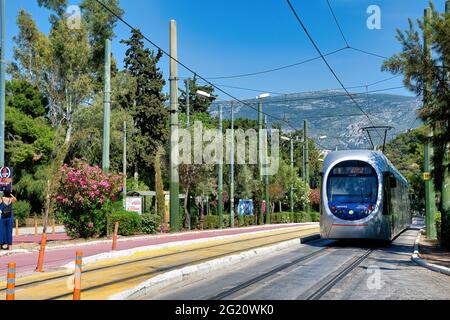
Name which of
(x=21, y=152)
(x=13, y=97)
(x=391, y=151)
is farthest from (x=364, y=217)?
(x=391, y=151)

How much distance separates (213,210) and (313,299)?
53.5 metres

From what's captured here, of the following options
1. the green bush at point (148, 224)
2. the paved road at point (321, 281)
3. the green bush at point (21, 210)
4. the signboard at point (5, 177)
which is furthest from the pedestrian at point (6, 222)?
the green bush at point (21, 210)

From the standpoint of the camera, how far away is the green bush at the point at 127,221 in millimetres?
25938

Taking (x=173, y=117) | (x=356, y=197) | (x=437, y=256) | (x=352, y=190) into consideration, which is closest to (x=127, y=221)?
(x=173, y=117)

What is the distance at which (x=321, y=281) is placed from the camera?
11.5 meters

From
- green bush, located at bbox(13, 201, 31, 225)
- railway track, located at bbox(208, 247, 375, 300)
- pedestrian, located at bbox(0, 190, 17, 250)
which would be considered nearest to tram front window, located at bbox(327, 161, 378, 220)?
railway track, located at bbox(208, 247, 375, 300)

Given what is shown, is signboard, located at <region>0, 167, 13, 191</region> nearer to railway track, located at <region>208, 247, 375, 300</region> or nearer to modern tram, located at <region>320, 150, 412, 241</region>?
railway track, located at <region>208, 247, 375, 300</region>

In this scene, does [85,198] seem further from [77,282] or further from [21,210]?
[21,210]

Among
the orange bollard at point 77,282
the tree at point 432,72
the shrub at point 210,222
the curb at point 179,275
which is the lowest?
the shrub at point 210,222

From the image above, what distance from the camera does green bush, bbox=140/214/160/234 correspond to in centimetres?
2784

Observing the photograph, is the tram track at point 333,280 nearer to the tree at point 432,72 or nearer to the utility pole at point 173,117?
the tree at point 432,72

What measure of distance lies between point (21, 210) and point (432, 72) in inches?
1473

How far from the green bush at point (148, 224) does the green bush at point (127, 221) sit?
0.48m
